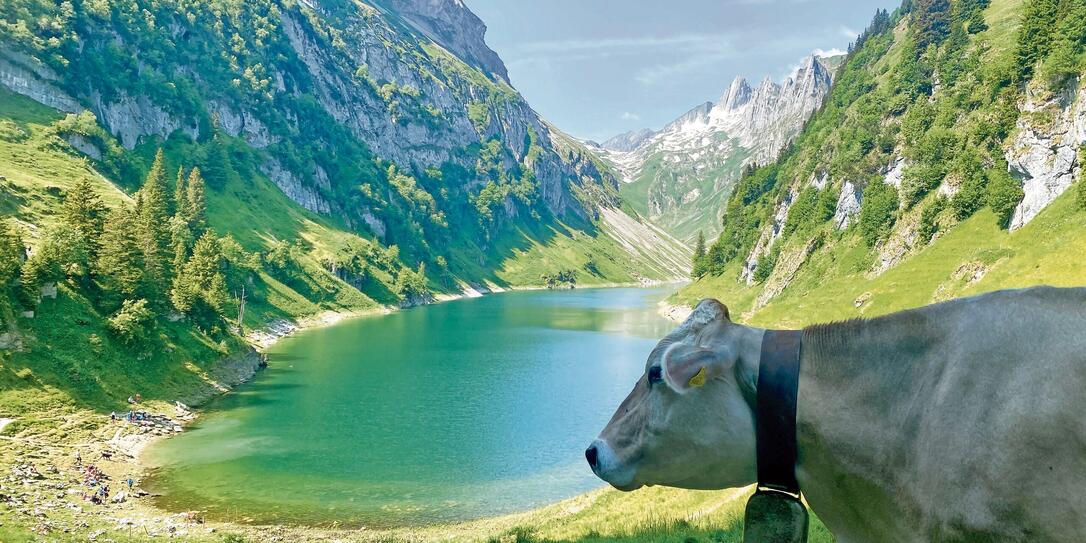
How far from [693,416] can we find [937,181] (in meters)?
85.9

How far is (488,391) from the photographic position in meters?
62.9

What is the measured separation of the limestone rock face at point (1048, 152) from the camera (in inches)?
2034

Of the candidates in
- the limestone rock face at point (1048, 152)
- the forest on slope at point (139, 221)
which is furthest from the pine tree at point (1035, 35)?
the forest on slope at point (139, 221)

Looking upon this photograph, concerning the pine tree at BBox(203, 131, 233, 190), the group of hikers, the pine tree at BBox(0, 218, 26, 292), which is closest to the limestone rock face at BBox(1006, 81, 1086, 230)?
the group of hikers

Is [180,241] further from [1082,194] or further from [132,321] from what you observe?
[1082,194]

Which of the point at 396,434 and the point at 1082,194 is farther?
the point at 396,434

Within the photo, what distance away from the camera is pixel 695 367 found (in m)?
3.53

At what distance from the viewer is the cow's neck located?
10.7 feet

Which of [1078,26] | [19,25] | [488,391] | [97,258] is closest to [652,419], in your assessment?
[488,391]

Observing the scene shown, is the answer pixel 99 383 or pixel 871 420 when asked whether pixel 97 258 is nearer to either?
pixel 99 383

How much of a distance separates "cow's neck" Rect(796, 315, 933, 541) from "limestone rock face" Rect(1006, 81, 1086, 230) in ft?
205

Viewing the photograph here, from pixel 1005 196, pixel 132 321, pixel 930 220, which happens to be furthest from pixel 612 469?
pixel 930 220

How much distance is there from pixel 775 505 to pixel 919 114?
10258 cm

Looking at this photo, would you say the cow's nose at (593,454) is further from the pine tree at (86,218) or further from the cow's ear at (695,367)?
the pine tree at (86,218)
